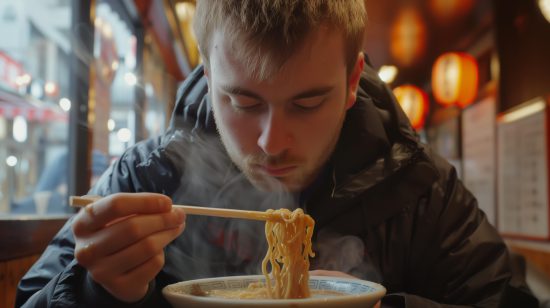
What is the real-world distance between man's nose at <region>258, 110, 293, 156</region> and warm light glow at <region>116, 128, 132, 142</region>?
370 centimetres

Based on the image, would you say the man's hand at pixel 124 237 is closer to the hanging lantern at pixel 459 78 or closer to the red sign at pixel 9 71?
the red sign at pixel 9 71

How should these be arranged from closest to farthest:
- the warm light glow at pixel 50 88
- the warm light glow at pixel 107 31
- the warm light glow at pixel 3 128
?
the warm light glow at pixel 3 128 < the warm light glow at pixel 50 88 < the warm light glow at pixel 107 31

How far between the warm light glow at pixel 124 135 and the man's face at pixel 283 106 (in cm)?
347

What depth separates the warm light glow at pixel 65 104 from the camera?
396 cm

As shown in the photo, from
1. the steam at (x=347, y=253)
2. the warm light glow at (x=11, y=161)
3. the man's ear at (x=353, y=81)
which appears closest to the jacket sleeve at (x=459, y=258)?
the steam at (x=347, y=253)

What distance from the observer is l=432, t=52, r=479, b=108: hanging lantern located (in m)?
7.54

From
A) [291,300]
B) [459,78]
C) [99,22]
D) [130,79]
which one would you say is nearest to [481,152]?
[459,78]

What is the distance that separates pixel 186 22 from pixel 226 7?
Answer: 18.9 feet

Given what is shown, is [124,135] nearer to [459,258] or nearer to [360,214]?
[360,214]

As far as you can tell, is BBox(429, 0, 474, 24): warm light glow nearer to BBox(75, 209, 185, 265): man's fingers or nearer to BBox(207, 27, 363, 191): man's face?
BBox(207, 27, 363, 191): man's face

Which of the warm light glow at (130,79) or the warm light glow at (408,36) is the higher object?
the warm light glow at (408,36)

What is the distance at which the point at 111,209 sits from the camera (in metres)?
1.11

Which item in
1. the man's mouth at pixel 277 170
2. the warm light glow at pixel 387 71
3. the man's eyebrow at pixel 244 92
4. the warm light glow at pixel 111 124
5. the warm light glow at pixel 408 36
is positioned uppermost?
the warm light glow at pixel 408 36

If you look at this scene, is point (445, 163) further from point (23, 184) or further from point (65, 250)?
point (23, 184)
